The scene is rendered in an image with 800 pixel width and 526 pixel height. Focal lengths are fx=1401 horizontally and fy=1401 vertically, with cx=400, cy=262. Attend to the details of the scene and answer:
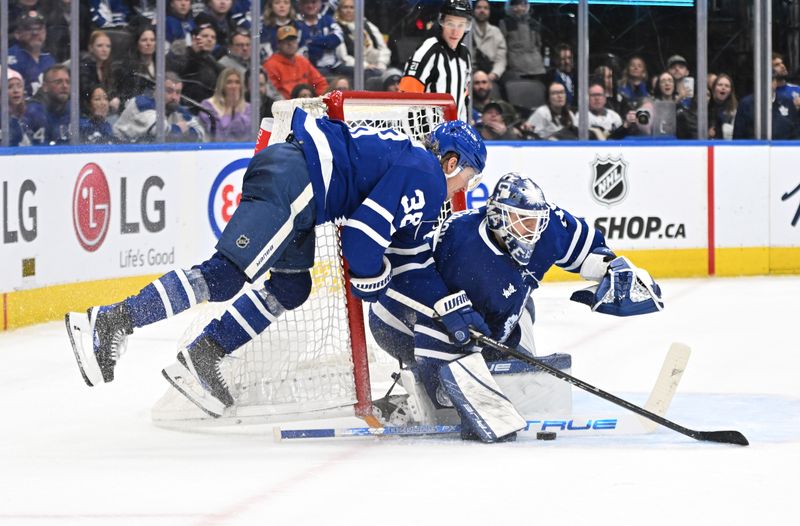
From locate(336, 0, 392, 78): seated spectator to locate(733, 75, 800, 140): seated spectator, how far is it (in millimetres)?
2009

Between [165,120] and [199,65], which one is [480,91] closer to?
[199,65]

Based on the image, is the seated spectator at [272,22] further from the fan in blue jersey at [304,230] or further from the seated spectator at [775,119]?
the fan in blue jersey at [304,230]

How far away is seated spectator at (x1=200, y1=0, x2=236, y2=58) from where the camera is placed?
6.63m

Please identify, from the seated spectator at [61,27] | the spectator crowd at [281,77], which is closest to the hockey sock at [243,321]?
the spectator crowd at [281,77]

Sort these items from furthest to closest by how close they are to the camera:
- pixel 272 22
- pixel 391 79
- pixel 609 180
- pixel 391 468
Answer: pixel 609 180 → pixel 391 79 → pixel 272 22 → pixel 391 468

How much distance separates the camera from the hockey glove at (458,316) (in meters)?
3.46

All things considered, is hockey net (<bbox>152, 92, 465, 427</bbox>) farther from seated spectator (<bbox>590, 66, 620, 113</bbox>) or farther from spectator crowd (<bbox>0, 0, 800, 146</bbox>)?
seated spectator (<bbox>590, 66, 620, 113</bbox>)

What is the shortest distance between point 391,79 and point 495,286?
147 inches

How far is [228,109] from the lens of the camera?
22.2 feet

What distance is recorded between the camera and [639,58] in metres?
7.71

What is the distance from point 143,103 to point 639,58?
9.38 feet

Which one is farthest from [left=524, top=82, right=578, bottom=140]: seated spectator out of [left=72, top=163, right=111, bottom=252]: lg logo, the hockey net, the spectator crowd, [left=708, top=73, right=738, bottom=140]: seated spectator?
the hockey net

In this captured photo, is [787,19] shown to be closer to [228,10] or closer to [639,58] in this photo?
[639,58]

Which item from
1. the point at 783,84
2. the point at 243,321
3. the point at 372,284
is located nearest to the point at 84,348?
the point at 243,321
